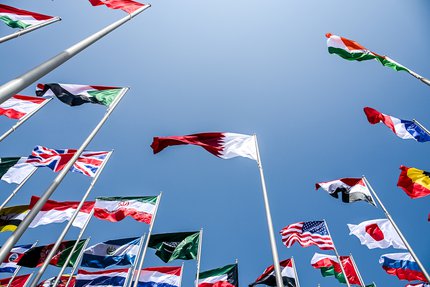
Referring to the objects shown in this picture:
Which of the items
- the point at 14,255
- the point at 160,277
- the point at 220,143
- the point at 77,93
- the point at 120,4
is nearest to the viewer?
the point at 220,143

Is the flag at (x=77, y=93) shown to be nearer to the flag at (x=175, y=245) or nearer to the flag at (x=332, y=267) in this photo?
the flag at (x=175, y=245)

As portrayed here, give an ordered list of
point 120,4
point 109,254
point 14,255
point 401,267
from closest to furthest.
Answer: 1. point 120,4
2. point 109,254
3. point 401,267
4. point 14,255

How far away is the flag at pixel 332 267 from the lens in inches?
714

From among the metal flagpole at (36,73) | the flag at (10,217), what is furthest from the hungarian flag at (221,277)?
the metal flagpole at (36,73)

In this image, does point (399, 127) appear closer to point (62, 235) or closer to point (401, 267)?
point (401, 267)

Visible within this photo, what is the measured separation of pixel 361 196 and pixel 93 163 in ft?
44.7

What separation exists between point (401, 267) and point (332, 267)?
412cm

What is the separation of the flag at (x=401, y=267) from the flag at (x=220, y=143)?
1262 centimetres

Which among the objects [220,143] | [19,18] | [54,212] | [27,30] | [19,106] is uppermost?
[19,18]

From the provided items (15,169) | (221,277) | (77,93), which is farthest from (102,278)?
(77,93)

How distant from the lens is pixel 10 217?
47.1ft

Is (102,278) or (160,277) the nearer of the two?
(102,278)

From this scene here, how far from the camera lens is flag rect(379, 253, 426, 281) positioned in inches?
631

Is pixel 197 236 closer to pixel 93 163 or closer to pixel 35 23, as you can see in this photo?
pixel 93 163
